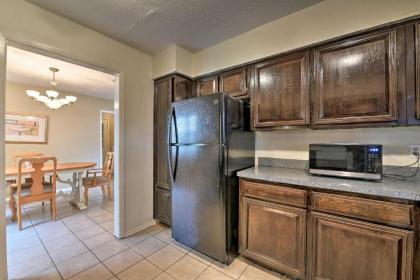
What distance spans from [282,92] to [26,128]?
4.90 metres

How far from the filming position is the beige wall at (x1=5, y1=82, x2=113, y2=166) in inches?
143

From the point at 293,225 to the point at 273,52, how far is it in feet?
5.42

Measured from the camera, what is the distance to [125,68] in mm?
2295

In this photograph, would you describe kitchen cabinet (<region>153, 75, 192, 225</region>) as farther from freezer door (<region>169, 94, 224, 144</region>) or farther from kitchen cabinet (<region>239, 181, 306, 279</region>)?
kitchen cabinet (<region>239, 181, 306, 279</region>)

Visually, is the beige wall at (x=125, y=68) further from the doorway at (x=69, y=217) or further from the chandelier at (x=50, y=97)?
the chandelier at (x=50, y=97)

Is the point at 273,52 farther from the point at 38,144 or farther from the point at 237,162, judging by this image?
the point at 38,144

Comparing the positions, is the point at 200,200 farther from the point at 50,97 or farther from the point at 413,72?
the point at 50,97

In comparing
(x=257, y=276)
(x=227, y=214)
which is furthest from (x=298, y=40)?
(x=257, y=276)

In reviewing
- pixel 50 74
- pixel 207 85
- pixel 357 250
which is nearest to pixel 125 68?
pixel 207 85

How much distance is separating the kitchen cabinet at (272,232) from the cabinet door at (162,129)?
1.16 m

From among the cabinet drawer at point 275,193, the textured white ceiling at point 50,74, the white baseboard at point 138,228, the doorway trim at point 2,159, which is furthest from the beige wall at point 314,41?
the textured white ceiling at point 50,74

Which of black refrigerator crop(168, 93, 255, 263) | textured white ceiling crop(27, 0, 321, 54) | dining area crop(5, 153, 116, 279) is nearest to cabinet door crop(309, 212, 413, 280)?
black refrigerator crop(168, 93, 255, 263)

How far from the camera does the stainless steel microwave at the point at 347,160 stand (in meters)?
1.38

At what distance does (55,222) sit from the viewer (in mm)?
2666
